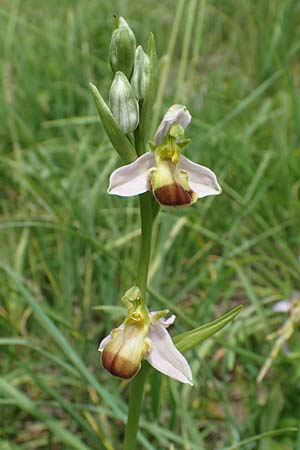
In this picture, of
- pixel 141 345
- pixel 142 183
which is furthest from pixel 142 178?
pixel 141 345

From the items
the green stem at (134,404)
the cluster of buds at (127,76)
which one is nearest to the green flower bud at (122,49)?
the cluster of buds at (127,76)

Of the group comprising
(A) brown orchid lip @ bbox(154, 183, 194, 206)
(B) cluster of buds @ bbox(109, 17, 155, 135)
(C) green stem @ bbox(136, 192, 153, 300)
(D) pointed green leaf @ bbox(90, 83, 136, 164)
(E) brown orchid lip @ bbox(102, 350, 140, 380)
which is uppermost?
(B) cluster of buds @ bbox(109, 17, 155, 135)

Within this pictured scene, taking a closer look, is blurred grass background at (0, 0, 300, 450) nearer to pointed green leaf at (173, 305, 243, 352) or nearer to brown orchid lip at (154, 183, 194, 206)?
pointed green leaf at (173, 305, 243, 352)

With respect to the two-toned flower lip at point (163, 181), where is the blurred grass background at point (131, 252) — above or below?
below

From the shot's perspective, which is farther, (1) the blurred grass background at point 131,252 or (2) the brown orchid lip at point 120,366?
(1) the blurred grass background at point 131,252

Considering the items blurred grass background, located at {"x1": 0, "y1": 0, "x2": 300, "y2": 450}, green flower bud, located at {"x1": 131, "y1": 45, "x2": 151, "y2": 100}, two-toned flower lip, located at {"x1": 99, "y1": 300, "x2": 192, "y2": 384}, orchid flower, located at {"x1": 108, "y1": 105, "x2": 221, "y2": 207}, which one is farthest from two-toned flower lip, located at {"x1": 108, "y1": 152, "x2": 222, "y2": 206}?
blurred grass background, located at {"x1": 0, "y1": 0, "x2": 300, "y2": 450}

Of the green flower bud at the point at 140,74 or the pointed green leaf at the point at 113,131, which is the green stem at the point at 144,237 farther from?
the green flower bud at the point at 140,74

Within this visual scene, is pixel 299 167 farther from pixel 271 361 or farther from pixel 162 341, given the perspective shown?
pixel 162 341
